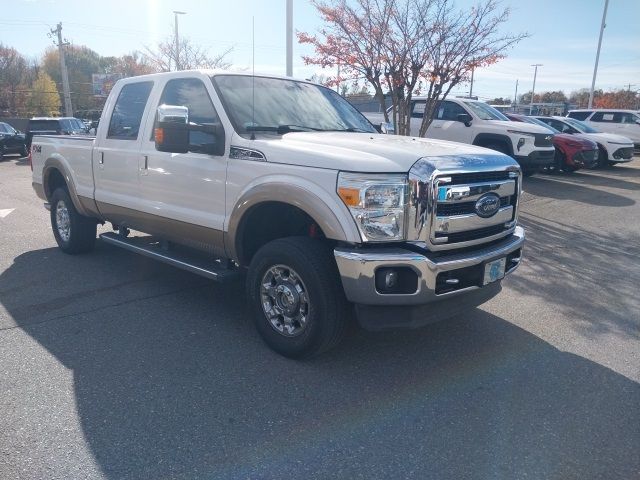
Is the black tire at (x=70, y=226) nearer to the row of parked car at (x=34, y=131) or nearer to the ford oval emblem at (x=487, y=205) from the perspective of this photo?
the ford oval emblem at (x=487, y=205)

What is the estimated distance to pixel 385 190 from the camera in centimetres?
331

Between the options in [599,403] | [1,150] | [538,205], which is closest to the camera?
[599,403]

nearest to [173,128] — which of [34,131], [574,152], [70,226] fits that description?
[70,226]

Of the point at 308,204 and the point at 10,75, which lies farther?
the point at 10,75

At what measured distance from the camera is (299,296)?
12.2ft

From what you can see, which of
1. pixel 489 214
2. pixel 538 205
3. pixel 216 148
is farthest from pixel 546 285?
pixel 538 205

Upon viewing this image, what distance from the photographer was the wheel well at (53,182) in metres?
6.74

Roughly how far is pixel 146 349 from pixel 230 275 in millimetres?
836

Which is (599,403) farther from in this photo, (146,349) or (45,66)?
(45,66)

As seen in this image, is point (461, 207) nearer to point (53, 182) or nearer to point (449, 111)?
point (53, 182)

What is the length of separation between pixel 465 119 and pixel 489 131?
2.60 feet

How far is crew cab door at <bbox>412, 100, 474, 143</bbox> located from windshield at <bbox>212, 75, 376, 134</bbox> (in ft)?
27.0

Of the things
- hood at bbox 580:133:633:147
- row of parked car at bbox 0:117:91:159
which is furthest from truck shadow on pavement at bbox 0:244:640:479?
row of parked car at bbox 0:117:91:159

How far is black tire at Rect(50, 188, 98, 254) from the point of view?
653cm
